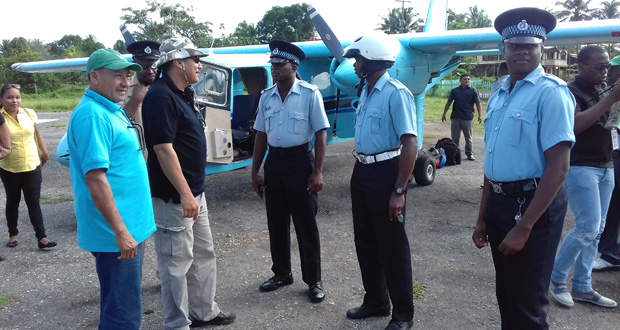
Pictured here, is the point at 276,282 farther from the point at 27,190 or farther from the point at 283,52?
the point at 27,190

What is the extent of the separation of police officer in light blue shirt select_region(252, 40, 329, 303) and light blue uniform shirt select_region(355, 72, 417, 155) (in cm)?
67

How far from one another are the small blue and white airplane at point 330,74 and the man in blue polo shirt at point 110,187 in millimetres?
3606

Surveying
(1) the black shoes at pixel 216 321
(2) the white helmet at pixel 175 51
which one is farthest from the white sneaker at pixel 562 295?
(2) the white helmet at pixel 175 51

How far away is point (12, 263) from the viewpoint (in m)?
5.04

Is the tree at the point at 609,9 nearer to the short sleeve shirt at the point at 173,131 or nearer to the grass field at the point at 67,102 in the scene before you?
the grass field at the point at 67,102

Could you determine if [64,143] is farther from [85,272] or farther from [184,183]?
[184,183]

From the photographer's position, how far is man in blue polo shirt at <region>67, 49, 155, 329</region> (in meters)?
2.36

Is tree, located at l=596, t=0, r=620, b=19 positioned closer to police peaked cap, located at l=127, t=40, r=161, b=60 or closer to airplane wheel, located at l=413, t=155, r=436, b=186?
airplane wheel, located at l=413, t=155, r=436, b=186

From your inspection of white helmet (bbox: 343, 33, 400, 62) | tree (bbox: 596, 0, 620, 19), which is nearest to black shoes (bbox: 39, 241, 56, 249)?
white helmet (bbox: 343, 33, 400, 62)

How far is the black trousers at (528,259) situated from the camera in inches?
95.0

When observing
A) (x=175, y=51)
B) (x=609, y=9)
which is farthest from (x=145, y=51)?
(x=609, y=9)

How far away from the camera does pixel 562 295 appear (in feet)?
12.7

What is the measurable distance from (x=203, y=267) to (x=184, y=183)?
865mm

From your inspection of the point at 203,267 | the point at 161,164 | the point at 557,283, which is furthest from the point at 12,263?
the point at 557,283
